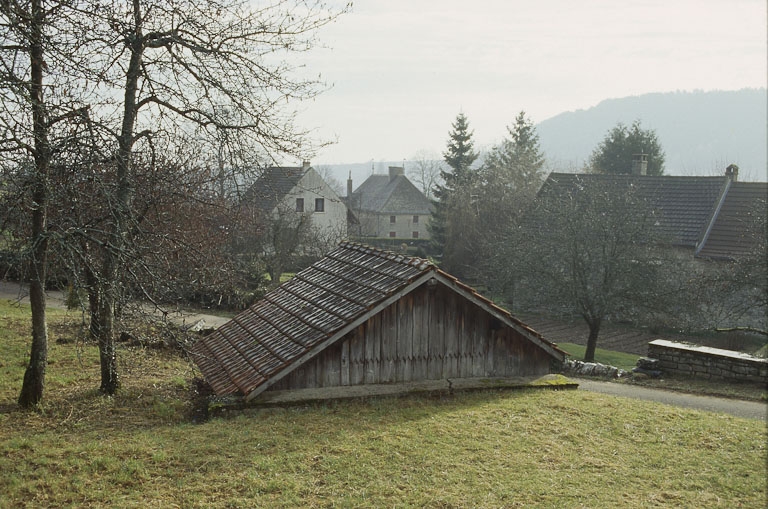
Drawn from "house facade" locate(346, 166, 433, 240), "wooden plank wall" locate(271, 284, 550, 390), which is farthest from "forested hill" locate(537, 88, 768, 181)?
"wooden plank wall" locate(271, 284, 550, 390)

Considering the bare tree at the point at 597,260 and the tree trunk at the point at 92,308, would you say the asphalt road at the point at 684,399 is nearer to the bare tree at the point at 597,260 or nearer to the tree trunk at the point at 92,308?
the tree trunk at the point at 92,308

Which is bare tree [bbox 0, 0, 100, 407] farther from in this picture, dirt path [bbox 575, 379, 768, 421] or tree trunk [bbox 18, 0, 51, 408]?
dirt path [bbox 575, 379, 768, 421]

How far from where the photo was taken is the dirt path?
1177 centimetres

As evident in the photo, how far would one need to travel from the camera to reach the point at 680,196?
33.4 m

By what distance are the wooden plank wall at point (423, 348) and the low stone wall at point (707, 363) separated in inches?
255

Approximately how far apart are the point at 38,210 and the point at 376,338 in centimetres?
518

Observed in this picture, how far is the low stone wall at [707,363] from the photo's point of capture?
1458 centimetres

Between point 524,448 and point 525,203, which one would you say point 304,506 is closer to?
point 524,448

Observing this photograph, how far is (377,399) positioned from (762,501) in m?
5.27

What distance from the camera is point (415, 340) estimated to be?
412 inches

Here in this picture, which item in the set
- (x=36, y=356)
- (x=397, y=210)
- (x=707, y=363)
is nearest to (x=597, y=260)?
(x=707, y=363)

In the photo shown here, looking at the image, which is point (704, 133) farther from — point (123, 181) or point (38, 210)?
point (38, 210)

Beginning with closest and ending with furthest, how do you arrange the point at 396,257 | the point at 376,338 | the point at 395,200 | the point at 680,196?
1. the point at 376,338
2. the point at 396,257
3. the point at 680,196
4. the point at 395,200

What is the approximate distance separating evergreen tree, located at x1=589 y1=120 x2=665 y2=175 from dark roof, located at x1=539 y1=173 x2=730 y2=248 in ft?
47.2
